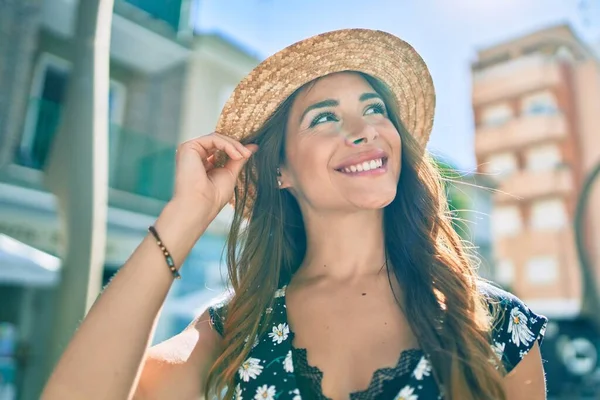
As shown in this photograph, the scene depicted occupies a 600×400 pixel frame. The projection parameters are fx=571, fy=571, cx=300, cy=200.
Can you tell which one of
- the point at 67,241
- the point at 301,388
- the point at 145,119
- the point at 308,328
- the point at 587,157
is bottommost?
the point at 301,388

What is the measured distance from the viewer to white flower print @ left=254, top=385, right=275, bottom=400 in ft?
5.33

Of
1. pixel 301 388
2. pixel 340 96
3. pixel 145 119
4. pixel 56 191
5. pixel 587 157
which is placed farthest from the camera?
pixel 587 157

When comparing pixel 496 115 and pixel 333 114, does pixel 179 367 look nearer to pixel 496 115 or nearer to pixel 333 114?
pixel 333 114

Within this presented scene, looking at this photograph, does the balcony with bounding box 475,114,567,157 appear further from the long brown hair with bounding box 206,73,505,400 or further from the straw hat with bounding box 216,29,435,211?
the long brown hair with bounding box 206,73,505,400

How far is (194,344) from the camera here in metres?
1.80

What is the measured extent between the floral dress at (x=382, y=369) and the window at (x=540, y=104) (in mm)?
28676

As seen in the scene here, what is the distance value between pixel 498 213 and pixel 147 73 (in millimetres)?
22417

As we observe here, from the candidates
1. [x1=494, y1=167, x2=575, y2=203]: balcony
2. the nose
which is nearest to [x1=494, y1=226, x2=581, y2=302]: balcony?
[x1=494, y1=167, x2=575, y2=203]: balcony

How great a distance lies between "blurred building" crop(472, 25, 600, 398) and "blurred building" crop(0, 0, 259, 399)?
1791 cm

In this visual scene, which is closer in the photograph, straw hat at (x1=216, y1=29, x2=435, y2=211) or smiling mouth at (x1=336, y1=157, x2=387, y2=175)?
smiling mouth at (x1=336, y1=157, x2=387, y2=175)

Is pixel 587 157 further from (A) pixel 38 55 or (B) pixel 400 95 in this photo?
(B) pixel 400 95

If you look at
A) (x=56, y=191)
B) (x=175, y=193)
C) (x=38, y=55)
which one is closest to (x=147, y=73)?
(x=38, y=55)

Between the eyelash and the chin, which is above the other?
the eyelash

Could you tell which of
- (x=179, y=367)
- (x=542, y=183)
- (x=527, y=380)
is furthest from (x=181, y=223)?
(x=542, y=183)
